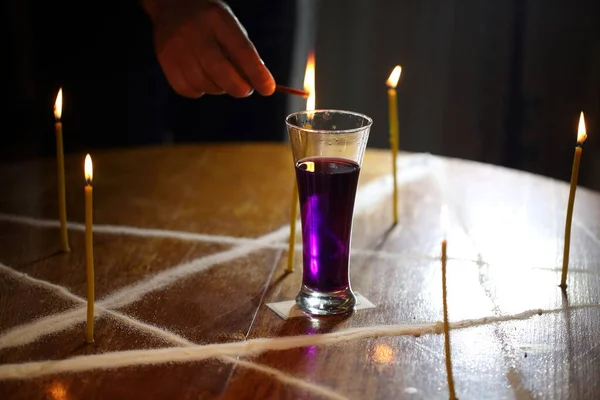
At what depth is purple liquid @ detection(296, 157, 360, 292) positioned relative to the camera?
3.29 feet

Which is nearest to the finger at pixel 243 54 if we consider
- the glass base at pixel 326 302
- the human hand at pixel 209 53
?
the human hand at pixel 209 53

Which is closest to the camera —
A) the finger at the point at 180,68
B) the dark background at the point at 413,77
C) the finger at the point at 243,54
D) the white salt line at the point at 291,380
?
the white salt line at the point at 291,380

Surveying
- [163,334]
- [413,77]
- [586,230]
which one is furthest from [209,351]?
[413,77]

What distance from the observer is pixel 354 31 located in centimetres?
297

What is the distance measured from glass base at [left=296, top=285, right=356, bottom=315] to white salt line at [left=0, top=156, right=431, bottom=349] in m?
0.21

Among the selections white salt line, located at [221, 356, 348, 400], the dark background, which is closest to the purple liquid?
white salt line, located at [221, 356, 348, 400]

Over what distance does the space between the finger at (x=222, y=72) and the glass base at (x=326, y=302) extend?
14.0 inches

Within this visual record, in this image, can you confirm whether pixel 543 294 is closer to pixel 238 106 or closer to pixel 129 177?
pixel 129 177

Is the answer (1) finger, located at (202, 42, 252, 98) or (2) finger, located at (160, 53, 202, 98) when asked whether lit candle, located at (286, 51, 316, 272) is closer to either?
(1) finger, located at (202, 42, 252, 98)

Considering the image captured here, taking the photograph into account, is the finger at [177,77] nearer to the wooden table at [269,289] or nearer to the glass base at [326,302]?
the wooden table at [269,289]

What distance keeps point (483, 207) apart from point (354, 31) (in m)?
1.61

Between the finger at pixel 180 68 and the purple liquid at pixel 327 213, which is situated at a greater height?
the finger at pixel 180 68

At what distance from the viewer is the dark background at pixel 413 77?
8.07 feet

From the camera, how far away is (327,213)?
102 cm
